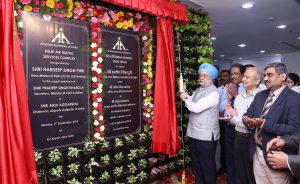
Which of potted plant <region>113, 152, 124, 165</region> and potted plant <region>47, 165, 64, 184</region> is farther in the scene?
potted plant <region>113, 152, 124, 165</region>

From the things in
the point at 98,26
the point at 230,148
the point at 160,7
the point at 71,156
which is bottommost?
the point at 230,148

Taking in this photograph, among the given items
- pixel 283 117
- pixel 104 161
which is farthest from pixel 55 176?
pixel 283 117

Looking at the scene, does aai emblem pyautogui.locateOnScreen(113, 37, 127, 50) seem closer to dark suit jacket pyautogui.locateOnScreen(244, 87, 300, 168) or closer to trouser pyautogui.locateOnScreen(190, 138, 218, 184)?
trouser pyautogui.locateOnScreen(190, 138, 218, 184)

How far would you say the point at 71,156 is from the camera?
2.86 metres

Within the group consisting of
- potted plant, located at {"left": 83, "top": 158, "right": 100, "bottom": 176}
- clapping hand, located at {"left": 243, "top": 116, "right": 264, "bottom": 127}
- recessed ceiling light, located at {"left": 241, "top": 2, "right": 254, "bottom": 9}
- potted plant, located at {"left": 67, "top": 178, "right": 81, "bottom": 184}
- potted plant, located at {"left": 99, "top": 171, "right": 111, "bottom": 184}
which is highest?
recessed ceiling light, located at {"left": 241, "top": 2, "right": 254, "bottom": 9}

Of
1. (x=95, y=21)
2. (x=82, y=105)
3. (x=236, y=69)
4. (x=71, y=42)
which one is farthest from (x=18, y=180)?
(x=236, y=69)

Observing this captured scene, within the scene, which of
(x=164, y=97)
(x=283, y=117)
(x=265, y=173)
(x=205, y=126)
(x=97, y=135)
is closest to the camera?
(x=283, y=117)

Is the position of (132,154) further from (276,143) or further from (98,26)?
(276,143)

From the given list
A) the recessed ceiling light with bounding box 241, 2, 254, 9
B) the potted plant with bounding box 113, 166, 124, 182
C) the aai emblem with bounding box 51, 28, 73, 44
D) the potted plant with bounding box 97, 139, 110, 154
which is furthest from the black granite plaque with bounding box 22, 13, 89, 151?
the recessed ceiling light with bounding box 241, 2, 254, 9

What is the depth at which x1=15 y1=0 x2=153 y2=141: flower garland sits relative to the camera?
8.88 feet

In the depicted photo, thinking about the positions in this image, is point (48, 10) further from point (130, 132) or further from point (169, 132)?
point (169, 132)

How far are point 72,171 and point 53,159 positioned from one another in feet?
0.82

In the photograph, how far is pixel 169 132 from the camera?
3748 mm

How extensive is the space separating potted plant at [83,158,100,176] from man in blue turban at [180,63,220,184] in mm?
1356
